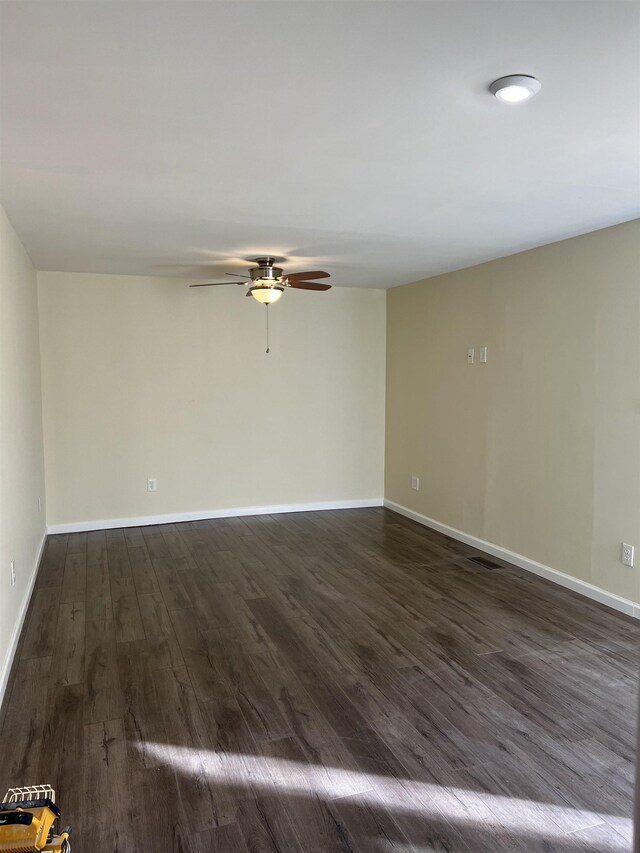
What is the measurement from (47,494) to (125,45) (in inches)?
180

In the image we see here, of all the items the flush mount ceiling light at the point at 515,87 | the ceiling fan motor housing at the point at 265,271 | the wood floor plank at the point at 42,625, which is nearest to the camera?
the flush mount ceiling light at the point at 515,87

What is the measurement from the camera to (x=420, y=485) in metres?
5.95

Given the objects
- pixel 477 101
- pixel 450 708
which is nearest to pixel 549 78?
pixel 477 101

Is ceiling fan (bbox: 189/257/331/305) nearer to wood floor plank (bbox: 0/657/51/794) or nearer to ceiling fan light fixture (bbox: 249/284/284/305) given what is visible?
ceiling fan light fixture (bbox: 249/284/284/305)

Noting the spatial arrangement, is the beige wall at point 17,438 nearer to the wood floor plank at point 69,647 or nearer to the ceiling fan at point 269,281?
the wood floor plank at point 69,647

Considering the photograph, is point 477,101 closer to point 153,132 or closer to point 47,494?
point 153,132

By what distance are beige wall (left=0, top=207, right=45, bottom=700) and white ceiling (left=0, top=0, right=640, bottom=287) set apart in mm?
417

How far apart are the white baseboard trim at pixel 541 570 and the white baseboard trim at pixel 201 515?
809 mm

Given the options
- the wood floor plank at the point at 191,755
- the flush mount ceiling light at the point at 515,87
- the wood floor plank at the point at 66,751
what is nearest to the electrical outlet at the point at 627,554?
the wood floor plank at the point at 191,755

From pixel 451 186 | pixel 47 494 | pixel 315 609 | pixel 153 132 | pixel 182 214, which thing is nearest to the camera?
pixel 153 132

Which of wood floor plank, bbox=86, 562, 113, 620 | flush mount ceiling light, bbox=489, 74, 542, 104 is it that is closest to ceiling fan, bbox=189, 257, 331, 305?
wood floor plank, bbox=86, 562, 113, 620

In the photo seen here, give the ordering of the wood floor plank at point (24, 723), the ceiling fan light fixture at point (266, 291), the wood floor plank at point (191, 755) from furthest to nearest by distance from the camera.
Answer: the ceiling fan light fixture at point (266, 291)
the wood floor plank at point (24, 723)
the wood floor plank at point (191, 755)

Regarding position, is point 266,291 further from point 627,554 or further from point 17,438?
point 627,554

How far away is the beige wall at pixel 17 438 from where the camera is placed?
3.08m
